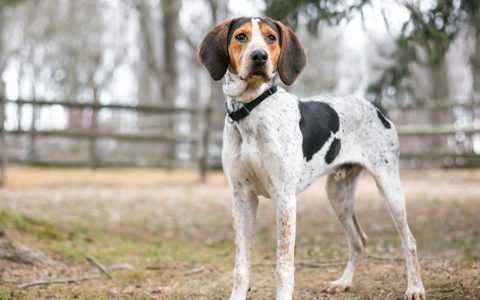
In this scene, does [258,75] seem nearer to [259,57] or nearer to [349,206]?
[259,57]

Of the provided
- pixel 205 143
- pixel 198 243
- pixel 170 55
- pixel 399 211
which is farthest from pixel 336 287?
pixel 170 55

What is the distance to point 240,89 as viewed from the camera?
384 cm

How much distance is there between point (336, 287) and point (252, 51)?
6.88 feet

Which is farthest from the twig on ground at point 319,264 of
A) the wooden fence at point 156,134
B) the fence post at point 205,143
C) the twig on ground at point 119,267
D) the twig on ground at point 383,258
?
A: the fence post at point 205,143

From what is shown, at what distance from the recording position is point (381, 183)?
4598mm

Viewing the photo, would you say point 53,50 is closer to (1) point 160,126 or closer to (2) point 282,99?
(1) point 160,126

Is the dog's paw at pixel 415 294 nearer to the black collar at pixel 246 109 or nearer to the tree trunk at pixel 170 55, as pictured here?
the black collar at pixel 246 109

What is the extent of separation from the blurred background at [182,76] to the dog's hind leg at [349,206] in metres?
2.10

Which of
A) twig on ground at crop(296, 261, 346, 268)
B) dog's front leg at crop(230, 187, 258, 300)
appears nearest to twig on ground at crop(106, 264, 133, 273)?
twig on ground at crop(296, 261, 346, 268)

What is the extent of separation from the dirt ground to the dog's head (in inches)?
69.5

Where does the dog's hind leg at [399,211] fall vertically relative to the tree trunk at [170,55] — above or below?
below

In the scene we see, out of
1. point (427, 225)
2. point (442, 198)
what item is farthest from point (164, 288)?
point (442, 198)

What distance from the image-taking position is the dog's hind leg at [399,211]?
173 inches

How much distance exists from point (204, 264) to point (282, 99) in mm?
2351
